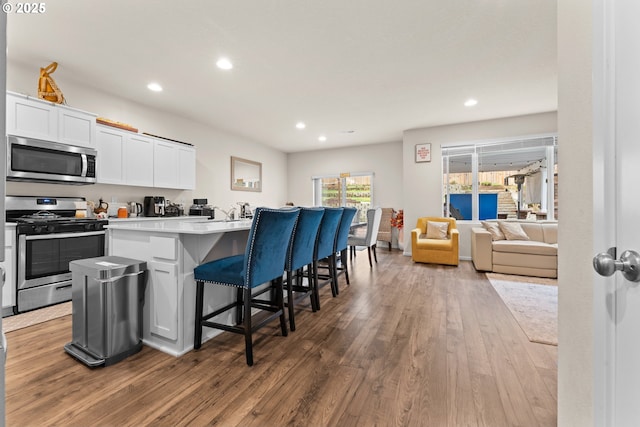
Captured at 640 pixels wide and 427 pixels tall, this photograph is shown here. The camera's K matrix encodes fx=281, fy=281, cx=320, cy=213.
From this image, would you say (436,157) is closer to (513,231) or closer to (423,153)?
(423,153)

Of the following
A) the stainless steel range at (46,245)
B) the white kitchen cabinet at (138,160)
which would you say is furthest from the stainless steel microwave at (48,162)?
the white kitchen cabinet at (138,160)

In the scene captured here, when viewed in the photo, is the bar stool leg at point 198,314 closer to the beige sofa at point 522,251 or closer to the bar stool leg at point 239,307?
the bar stool leg at point 239,307

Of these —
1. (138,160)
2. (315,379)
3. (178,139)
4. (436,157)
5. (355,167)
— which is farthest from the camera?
(355,167)

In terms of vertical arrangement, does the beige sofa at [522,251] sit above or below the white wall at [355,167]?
Answer: below

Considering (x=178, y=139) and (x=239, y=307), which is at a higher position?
(x=178, y=139)

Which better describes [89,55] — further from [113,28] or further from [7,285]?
[7,285]

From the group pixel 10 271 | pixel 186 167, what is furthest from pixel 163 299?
pixel 186 167

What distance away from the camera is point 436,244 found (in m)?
4.92

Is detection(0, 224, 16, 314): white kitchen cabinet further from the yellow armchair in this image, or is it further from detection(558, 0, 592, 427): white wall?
the yellow armchair

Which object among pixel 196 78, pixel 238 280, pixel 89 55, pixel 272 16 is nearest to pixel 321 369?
pixel 238 280

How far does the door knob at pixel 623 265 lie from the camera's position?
60 centimetres

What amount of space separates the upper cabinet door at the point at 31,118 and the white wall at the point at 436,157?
5630 millimetres

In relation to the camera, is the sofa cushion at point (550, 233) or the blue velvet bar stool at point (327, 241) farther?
the sofa cushion at point (550, 233)

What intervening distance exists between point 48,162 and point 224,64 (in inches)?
89.1
